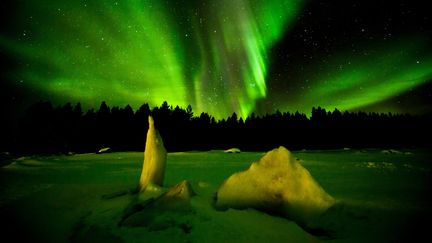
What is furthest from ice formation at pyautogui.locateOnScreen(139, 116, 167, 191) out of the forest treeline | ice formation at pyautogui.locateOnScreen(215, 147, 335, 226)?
the forest treeline

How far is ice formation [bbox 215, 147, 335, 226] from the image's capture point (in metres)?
4.61

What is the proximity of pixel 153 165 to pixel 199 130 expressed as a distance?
58.5 metres

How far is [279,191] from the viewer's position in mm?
4930

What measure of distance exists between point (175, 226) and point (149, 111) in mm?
65067

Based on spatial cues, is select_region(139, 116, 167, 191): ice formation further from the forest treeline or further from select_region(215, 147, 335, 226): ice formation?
the forest treeline

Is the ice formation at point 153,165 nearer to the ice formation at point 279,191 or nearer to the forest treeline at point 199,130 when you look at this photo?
the ice formation at point 279,191

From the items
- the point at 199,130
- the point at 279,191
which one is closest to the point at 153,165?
the point at 279,191

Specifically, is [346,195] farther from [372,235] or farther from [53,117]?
[53,117]

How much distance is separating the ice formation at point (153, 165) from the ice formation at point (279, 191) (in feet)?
6.75

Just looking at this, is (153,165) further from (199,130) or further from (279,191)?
(199,130)

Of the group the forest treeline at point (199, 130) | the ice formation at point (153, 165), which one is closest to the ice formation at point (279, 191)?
the ice formation at point (153, 165)

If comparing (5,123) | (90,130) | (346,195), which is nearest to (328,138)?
(90,130)

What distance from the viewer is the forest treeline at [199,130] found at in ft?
181

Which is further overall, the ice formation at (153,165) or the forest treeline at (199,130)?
the forest treeline at (199,130)
